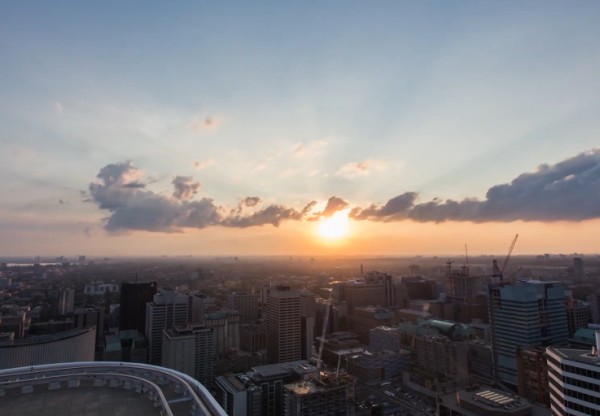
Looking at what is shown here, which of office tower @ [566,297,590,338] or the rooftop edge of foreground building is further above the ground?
the rooftop edge of foreground building

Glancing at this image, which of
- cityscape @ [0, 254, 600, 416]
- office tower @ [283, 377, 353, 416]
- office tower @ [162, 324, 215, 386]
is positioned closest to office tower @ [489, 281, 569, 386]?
cityscape @ [0, 254, 600, 416]

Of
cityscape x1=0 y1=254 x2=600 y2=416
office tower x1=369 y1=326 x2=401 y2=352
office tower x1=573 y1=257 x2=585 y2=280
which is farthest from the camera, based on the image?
office tower x1=573 y1=257 x2=585 y2=280

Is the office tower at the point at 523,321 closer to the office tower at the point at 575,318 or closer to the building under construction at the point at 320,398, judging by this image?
the office tower at the point at 575,318

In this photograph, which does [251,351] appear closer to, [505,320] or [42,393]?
[505,320]

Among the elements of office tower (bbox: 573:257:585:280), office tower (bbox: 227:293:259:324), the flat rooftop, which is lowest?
office tower (bbox: 227:293:259:324)

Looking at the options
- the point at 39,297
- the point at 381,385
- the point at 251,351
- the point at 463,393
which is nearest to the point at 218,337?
the point at 251,351

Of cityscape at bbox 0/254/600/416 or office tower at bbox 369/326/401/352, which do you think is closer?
cityscape at bbox 0/254/600/416

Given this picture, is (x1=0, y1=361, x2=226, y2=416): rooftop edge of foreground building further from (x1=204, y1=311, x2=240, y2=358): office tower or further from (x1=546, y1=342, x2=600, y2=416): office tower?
(x1=204, y1=311, x2=240, y2=358): office tower
